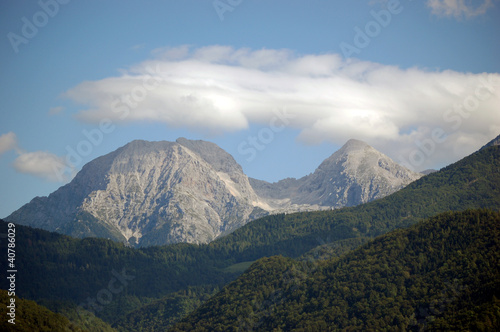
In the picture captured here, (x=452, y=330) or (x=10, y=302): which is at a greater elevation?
(x=10, y=302)

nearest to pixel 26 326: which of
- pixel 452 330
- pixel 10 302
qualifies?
pixel 10 302

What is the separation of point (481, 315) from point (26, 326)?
481ft

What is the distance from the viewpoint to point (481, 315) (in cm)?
19775

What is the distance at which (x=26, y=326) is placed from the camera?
198 meters

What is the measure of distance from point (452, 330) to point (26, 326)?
453 feet

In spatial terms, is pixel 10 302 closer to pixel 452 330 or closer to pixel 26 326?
pixel 26 326

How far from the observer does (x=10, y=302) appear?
200 metres

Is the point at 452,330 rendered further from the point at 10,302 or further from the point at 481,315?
the point at 10,302

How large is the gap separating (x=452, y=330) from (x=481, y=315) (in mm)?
10394

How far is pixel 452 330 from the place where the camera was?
200 m

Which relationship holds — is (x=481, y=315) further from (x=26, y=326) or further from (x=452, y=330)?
(x=26, y=326)

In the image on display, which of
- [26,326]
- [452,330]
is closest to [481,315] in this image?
[452,330]

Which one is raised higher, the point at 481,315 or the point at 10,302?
the point at 10,302

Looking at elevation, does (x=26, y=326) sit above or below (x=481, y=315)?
above
